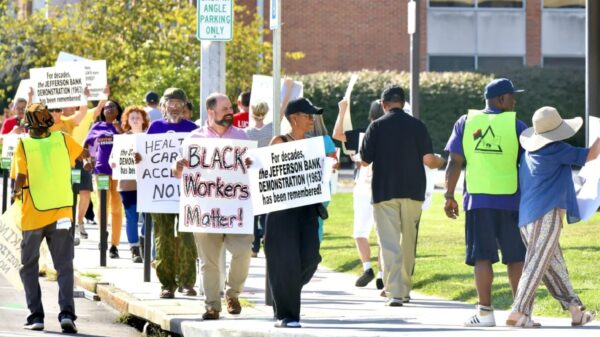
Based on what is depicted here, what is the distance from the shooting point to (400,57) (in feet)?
162

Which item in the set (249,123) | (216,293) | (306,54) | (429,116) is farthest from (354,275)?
(306,54)

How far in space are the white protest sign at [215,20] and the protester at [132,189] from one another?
347 cm

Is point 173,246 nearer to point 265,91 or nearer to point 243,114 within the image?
point 265,91

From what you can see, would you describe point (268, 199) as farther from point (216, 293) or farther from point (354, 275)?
point (354, 275)

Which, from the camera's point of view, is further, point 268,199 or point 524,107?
point 524,107

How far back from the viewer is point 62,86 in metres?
18.9

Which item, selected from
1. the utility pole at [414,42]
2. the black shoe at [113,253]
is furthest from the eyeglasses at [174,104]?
the utility pole at [414,42]

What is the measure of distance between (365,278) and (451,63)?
34.7 meters

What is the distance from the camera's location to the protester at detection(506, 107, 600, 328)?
11461 mm

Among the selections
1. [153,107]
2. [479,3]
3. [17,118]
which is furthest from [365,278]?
[479,3]

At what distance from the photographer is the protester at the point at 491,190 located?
38.7 feet

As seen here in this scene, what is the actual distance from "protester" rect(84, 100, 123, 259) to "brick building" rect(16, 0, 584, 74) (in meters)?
29.4

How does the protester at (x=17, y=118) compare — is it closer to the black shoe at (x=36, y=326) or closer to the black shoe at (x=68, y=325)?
the black shoe at (x=36, y=326)

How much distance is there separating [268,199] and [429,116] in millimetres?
31242
